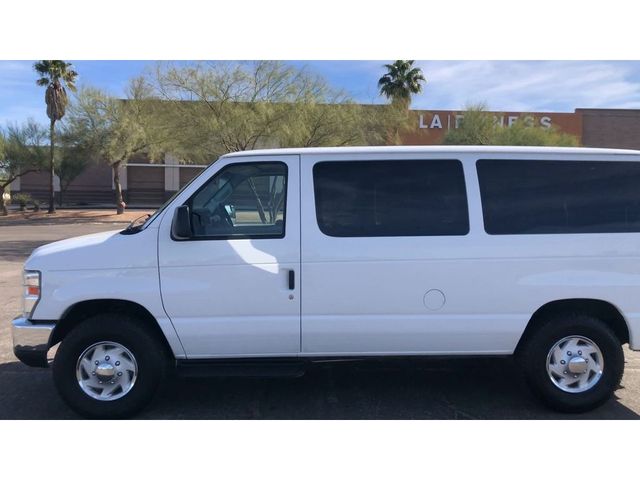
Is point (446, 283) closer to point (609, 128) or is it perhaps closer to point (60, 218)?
point (60, 218)

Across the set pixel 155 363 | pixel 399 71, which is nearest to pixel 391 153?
pixel 155 363

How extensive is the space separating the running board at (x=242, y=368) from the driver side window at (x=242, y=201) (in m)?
1.03

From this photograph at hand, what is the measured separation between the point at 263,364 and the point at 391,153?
1985mm

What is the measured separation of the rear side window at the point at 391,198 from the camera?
4.30 m

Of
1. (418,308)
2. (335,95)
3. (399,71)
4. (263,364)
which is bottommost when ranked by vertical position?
(263,364)

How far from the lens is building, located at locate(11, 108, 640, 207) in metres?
39.6

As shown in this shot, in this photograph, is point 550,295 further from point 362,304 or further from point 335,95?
point 335,95

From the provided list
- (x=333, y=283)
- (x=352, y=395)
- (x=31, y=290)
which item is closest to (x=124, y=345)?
(x=31, y=290)

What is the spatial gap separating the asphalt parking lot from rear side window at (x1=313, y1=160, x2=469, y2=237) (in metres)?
1.24

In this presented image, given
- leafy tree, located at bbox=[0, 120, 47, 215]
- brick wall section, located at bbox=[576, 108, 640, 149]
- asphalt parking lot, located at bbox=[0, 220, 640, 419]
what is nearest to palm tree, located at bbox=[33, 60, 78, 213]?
leafy tree, located at bbox=[0, 120, 47, 215]

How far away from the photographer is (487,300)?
429 centimetres

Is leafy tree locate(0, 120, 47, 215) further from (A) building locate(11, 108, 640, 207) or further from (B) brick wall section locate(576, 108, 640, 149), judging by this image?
(B) brick wall section locate(576, 108, 640, 149)

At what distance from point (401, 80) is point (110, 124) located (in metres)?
17.4

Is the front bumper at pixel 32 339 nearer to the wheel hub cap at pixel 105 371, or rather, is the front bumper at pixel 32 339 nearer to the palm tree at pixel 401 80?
the wheel hub cap at pixel 105 371
